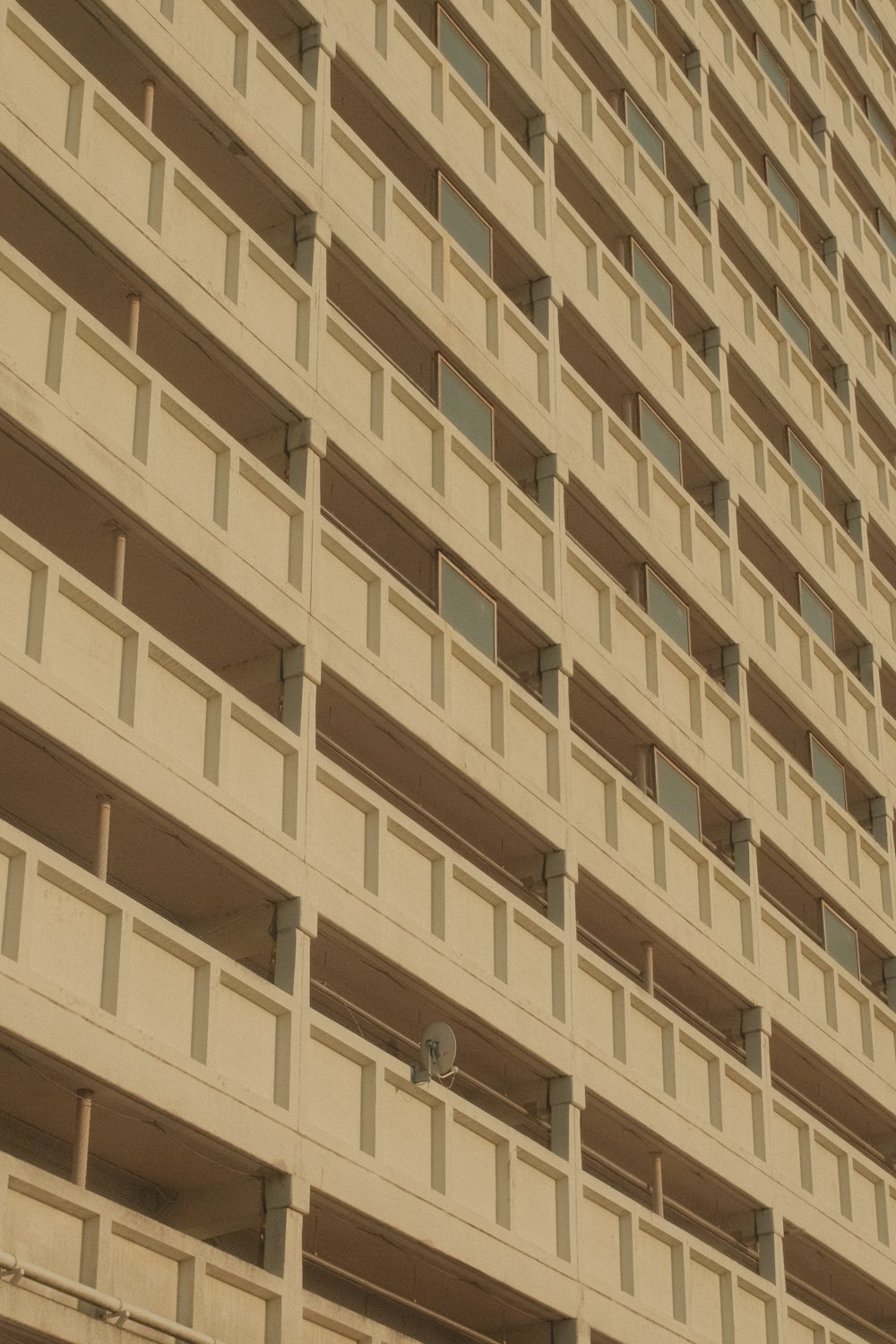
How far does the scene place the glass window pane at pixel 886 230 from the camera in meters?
46.1

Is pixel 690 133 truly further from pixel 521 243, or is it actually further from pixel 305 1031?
pixel 305 1031

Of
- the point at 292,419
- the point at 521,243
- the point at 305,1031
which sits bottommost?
the point at 305,1031

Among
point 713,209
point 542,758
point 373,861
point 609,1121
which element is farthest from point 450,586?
point 713,209

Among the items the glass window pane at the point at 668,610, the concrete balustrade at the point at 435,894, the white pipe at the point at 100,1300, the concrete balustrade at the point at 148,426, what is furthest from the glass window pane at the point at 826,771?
the white pipe at the point at 100,1300

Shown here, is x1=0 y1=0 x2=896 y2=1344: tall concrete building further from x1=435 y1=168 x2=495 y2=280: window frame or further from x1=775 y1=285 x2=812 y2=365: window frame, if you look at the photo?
x1=775 y1=285 x2=812 y2=365: window frame

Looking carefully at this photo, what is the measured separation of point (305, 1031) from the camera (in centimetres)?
2275

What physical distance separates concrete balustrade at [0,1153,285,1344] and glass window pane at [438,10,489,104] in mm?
16732

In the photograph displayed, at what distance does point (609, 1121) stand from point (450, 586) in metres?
6.28

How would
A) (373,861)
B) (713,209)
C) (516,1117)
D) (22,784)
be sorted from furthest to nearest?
(713,209) → (516,1117) → (373,861) → (22,784)

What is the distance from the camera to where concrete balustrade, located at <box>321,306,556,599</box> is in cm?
2697

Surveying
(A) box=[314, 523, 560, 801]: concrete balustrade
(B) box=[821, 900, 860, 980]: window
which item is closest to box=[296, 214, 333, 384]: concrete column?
(A) box=[314, 523, 560, 801]: concrete balustrade

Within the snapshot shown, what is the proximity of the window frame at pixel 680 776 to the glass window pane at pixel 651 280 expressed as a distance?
7235mm

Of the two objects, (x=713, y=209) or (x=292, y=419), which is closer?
(x=292, y=419)

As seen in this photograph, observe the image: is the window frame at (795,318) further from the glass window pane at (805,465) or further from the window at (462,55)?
the window at (462,55)
